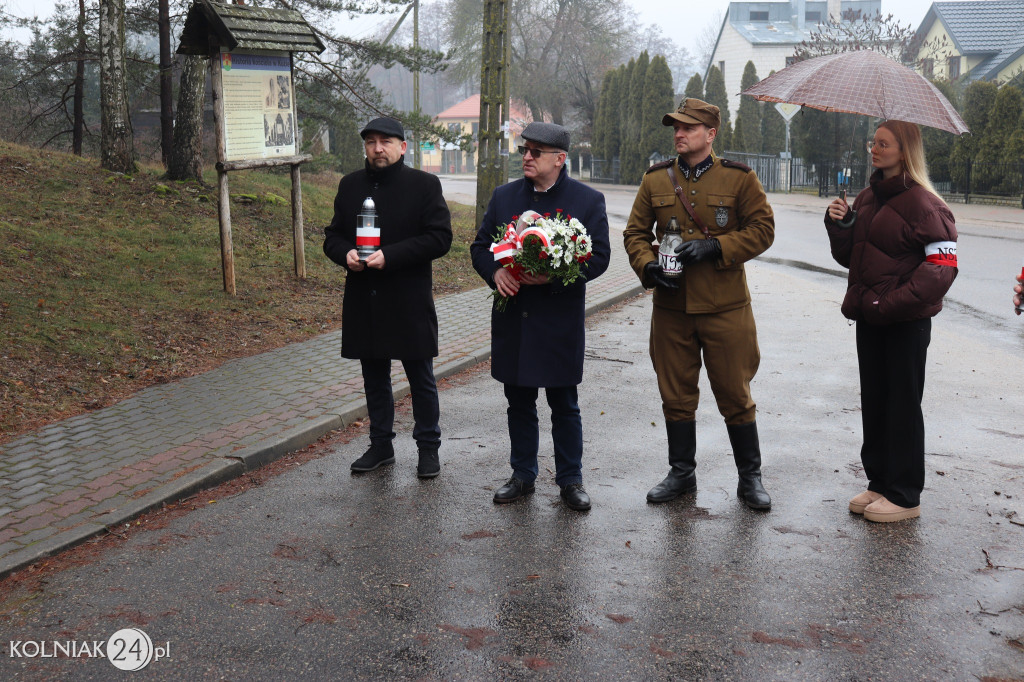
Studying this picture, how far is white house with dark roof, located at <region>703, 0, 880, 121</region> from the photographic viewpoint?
62.3 m

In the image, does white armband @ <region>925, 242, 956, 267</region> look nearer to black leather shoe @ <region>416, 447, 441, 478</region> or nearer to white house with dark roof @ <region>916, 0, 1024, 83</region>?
black leather shoe @ <region>416, 447, 441, 478</region>

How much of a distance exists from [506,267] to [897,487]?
7.58 feet

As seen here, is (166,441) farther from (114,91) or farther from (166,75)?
(166,75)

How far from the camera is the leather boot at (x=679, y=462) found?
17.5 feet

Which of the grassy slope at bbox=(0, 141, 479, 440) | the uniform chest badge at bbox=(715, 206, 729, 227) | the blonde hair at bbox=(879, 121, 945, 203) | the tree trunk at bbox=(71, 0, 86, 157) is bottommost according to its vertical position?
the grassy slope at bbox=(0, 141, 479, 440)

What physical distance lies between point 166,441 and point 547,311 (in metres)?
2.74

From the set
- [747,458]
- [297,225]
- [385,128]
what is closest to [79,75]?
[297,225]

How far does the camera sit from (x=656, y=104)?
4681 cm

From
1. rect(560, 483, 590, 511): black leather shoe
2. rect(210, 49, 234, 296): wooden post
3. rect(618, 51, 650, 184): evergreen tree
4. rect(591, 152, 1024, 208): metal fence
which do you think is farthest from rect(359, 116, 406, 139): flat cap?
rect(618, 51, 650, 184): evergreen tree

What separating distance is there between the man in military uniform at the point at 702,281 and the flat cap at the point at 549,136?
520 millimetres

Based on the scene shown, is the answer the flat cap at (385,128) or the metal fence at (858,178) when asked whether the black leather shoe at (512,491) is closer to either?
the flat cap at (385,128)

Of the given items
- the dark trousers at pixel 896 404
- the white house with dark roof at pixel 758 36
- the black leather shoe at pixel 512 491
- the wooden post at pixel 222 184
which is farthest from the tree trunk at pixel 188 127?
the white house with dark roof at pixel 758 36

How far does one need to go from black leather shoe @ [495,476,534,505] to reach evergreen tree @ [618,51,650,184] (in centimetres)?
4369

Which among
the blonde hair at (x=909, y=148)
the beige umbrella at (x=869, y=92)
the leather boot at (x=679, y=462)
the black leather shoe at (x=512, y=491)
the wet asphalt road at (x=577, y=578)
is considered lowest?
the wet asphalt road at (x=577, y=578)
